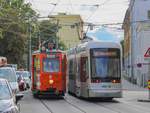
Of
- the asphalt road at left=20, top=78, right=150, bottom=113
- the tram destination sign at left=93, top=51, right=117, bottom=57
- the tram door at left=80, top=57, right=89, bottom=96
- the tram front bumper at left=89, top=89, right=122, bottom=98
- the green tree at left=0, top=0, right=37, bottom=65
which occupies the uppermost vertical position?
the green tree at left=0, top=0, right=37, bottom=65

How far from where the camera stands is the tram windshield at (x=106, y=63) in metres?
33.0

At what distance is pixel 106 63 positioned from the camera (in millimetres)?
33250

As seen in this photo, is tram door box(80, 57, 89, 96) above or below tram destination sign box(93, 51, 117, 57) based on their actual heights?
below

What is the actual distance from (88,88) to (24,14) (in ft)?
150

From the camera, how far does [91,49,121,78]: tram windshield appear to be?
108 feet

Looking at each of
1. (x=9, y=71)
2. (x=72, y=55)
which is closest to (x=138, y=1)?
(x=72, y=55)

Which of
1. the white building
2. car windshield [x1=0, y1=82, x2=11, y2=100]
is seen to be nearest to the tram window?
car windshield [x1=0, y1=82, x2=11, y2=100]

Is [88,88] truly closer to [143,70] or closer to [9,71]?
[9,71]

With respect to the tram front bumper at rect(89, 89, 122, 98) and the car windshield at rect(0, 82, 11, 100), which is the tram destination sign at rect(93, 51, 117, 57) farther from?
the car windshield at rect(0, 82, 11, 100)

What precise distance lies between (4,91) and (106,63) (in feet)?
59.2

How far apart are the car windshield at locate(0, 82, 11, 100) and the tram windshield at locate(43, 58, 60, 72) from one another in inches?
768

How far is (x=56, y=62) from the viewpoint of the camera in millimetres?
35594

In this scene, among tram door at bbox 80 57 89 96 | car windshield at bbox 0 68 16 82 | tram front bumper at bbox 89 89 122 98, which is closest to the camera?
car windshield at bbox 0 68 16 82

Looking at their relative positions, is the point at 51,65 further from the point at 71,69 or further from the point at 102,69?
the point at 71,69
